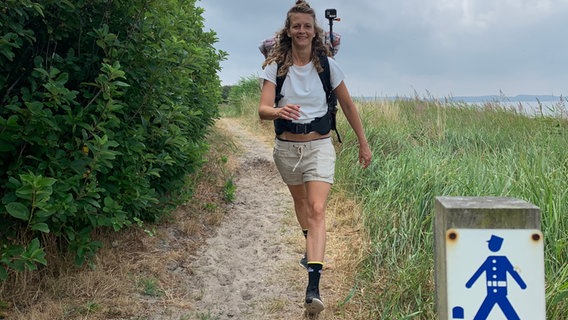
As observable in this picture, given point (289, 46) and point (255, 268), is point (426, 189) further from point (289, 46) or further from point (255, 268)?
point (289, 46)

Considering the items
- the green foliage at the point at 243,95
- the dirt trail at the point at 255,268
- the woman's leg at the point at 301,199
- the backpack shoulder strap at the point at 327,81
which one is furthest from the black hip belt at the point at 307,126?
the green foliage at the point at 243,95

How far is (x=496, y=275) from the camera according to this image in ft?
4.96

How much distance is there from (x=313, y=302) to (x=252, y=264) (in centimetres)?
129

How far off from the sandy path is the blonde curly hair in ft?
5.34

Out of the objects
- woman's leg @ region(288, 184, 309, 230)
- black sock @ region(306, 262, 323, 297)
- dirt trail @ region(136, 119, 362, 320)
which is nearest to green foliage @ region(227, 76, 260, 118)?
dirt trail @ region(136, 119, 362, 320)

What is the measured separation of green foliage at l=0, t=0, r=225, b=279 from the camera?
2528 mm

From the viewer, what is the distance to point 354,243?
427cm

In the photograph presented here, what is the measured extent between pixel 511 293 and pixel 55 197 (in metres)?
2.24

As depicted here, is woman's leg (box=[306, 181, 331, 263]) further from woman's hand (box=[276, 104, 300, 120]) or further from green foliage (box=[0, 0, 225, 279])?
green foliage (box=[0, 0, 225, 279])

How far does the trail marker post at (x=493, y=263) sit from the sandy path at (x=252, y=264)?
1958mm

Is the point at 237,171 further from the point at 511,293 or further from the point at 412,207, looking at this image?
the point at 511,293

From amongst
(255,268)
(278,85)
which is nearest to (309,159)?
(278,85)

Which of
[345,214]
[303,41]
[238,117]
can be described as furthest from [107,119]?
[238,117]

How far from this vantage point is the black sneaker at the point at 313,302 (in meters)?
3.03
